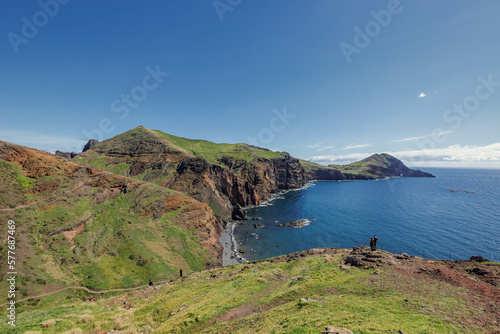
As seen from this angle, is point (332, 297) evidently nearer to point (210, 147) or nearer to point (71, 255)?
point (71, 255)

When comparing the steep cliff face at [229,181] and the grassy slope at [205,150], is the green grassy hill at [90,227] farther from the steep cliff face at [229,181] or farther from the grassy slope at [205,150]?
the grassy slope at [205,150]

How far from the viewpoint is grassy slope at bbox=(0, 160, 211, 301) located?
3412 centimetres

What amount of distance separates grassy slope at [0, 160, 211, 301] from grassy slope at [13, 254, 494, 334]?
7.60m

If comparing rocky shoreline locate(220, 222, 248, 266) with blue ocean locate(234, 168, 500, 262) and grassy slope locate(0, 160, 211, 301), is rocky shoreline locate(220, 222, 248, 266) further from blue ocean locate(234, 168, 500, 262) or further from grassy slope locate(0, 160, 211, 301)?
grassy slope locate(0, 160, 211, 301)

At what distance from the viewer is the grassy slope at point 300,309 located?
1325 cm

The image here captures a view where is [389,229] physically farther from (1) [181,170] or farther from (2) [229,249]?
(1) [181,170]

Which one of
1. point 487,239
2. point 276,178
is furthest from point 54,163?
point 276,178

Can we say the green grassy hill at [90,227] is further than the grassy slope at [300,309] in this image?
Yes

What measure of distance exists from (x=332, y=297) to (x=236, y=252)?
49.7m

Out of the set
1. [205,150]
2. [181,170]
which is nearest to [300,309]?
[181,170]

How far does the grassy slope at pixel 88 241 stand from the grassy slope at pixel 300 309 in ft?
24.9

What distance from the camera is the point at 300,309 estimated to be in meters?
16.6

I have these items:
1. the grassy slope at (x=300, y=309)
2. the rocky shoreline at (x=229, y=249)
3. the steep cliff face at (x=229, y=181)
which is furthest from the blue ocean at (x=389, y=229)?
the grassy slope at (x=300, y=309)

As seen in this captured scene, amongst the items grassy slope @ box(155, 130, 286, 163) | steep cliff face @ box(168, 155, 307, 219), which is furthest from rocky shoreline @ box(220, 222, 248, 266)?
grassy slope @ box(155, 130, 286, 163)
